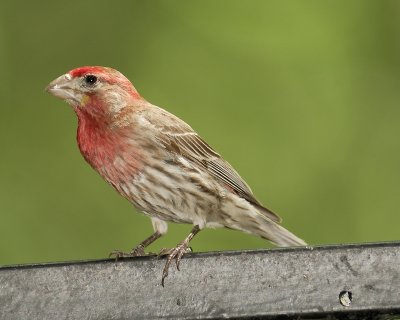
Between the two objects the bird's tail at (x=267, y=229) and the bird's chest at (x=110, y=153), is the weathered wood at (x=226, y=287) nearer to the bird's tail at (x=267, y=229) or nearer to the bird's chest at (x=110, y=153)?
the bird's chest at (x=110, y=153)

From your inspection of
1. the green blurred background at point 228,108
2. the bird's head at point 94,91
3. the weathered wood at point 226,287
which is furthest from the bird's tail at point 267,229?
the weathered wood at point 226,287

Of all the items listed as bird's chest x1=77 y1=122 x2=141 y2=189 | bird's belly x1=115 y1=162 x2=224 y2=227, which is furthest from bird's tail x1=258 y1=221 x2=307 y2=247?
bird's chest x1=77 y1=122 x2=141 y2=189

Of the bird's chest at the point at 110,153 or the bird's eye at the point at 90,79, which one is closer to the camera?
the bird's chest at the point at 110,153

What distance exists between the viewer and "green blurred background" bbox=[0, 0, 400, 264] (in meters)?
7.27

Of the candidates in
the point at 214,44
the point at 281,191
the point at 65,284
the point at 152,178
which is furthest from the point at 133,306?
the point at 214,44

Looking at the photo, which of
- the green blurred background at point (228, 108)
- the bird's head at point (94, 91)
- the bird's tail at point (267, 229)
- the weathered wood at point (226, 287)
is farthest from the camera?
the green blurred background at point (228, 108)

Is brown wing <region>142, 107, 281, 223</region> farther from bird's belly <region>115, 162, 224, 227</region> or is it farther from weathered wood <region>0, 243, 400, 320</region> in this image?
weathered wood <region>0, 243, 400, 320</region>

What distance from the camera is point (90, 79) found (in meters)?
5.79

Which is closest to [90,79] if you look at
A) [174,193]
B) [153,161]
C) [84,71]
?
[84,71]

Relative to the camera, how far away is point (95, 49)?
8062mm

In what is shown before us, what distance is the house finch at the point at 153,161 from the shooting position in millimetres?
5695

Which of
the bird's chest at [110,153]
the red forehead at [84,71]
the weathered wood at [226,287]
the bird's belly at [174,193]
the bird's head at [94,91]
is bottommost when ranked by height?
the weathered wood at [226,287]

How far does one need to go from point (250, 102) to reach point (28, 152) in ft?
5.19

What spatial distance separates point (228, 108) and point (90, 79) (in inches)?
82.9
